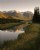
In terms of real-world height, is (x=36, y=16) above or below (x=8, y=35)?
above

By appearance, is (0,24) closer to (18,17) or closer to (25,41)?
(18,17)

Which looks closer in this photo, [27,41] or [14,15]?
[27,41]

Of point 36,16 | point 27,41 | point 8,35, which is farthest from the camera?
point 36,16

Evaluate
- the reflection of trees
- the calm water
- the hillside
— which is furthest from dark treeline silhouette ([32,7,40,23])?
the calm water

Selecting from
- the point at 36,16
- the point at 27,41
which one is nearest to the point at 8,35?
the point at 27,41

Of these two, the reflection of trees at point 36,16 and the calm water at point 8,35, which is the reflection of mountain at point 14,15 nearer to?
the reflection of trees at point 36,16

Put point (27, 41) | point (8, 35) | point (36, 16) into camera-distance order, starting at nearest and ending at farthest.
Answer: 1. point (27, 41)
2. point (8, 35)
3. point (36, 16)

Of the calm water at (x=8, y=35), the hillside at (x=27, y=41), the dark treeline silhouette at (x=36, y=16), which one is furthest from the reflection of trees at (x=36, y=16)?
the calm water at (x=8, y=35)

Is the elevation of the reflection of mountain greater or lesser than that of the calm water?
greater

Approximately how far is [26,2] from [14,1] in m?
0.23

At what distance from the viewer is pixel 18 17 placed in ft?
8.59

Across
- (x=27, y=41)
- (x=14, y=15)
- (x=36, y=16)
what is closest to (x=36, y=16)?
(x=36, y=16)

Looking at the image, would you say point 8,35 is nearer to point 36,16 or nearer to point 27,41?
point 27,41

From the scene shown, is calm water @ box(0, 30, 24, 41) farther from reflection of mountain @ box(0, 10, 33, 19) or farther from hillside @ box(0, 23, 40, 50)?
reflection of mountain @ box(0, 10, 33, 19)
